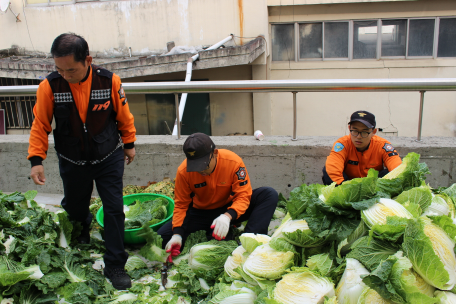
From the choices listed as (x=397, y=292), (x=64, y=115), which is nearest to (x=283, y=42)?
(x=64, y=115)

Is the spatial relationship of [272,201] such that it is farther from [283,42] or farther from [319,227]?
[283,42]

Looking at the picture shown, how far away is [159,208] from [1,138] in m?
2.66

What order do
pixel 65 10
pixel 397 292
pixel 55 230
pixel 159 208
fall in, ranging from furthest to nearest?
pixel 65 10
pixel 159 208
pixel 55 230
pixel 397 292

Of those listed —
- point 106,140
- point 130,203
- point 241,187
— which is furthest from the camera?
point 130,203

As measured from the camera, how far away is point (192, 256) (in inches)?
114

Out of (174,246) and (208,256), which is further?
(174,246)

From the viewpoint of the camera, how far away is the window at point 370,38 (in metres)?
10.9

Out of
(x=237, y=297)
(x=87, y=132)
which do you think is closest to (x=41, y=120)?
(x=87, y=132)

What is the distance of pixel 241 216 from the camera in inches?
137

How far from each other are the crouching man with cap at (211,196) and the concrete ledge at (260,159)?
0.69 m

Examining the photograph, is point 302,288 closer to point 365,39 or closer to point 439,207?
point 439,207

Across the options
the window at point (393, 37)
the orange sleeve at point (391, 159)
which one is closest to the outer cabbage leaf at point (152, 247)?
the orange sleeve at point (391, 159)

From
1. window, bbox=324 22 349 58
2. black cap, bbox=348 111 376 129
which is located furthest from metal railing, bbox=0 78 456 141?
window, bbox=324 22 349 58

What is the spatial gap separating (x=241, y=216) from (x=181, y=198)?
0.60 metres
